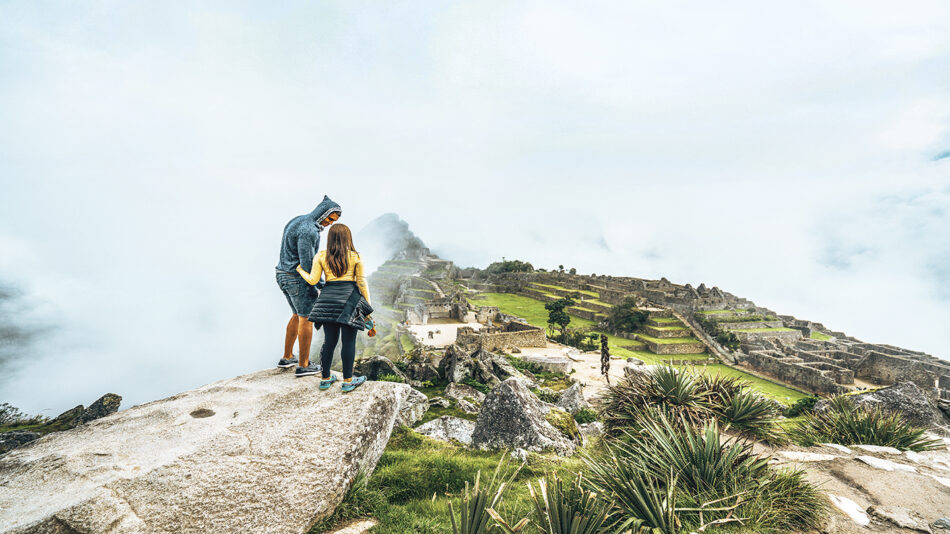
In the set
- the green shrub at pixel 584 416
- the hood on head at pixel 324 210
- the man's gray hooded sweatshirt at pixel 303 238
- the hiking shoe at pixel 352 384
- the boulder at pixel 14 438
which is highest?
the hood on head at pixel 324 210

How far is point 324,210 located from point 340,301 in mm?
1701

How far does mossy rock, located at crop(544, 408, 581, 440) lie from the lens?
822cm

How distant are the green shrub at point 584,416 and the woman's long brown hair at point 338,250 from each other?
878 centimetres

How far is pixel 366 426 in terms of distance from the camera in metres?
4.36

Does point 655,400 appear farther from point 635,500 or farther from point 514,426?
point 635,500

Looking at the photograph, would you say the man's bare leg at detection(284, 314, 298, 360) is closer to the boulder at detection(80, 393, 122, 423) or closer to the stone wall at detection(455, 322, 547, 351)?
the boulder at detection(80, 393, 122, 423)

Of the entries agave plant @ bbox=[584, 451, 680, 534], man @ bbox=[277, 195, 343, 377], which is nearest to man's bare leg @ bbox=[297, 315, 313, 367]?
man @ bbox=[277, 195, 343, 377]

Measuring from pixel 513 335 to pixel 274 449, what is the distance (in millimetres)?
28963

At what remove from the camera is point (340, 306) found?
473cm

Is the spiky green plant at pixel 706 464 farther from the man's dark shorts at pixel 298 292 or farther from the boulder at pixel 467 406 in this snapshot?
the boulder at pixel 467 406

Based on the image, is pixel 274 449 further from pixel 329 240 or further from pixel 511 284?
pixel 511 284

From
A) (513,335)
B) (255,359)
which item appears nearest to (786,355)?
(513,335)

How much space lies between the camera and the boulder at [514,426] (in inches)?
275

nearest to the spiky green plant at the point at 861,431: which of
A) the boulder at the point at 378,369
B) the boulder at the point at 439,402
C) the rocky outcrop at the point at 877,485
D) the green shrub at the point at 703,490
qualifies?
the rocky outcrop at the point at 877,485
